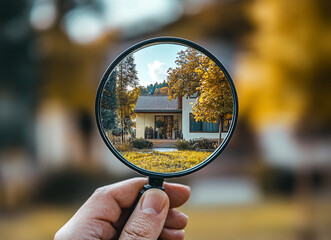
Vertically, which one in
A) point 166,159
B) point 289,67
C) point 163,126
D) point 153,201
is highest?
point 289,67

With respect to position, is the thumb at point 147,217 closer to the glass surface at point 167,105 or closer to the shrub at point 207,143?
the glass surface at point 167,105

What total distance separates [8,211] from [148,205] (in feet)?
13.1

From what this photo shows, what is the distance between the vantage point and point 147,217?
814 mm

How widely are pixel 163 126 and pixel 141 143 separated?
0.11 meters

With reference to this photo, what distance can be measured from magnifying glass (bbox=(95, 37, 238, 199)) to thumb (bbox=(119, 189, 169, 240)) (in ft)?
0.12

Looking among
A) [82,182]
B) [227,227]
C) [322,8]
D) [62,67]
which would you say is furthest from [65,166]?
[322,8]

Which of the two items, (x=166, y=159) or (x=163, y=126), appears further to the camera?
(x=163, y=126)

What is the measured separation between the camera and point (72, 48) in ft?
13.2

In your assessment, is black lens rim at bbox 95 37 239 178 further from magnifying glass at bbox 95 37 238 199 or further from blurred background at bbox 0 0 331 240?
blurred background at bbox 0 0 331 240

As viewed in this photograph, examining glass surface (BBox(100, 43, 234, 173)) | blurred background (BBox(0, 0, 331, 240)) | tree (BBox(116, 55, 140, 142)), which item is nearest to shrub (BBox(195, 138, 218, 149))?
glass surface (BBox(100, 43, 234, 173))

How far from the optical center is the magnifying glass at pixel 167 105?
0.87m

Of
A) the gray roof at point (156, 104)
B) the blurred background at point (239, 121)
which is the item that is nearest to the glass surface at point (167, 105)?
the gray roof at point (156, 104)

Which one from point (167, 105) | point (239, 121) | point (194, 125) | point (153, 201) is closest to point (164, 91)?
point (167, 105)

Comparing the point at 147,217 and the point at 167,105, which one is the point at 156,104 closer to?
the point at 167,105
